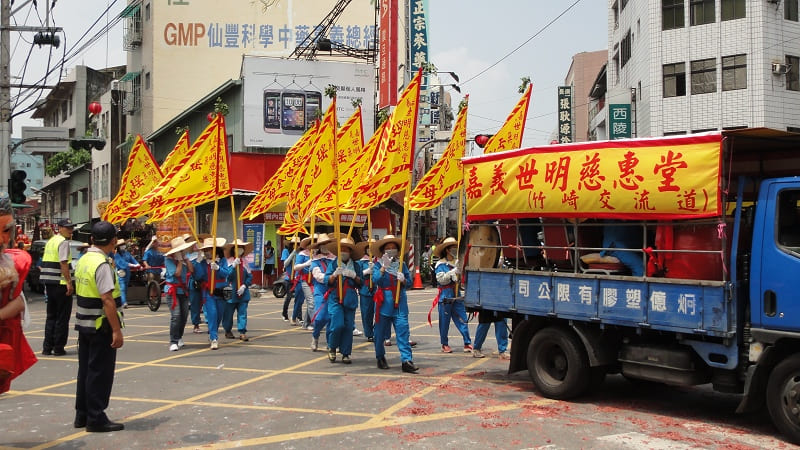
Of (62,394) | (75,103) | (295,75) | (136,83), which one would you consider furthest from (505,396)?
(75,103)

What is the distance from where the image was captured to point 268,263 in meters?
28.4

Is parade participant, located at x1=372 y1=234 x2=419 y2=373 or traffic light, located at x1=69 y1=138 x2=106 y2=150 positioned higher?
traffic light, located at x1=69 y1=138 x2=106 y2=150

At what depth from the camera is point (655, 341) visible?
7.53m

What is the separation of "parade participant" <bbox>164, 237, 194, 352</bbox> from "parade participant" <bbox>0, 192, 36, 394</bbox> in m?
6.27

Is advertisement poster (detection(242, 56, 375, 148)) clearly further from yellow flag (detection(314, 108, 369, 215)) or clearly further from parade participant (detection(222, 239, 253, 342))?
parade participant (detection(222, 239, 253, 342))

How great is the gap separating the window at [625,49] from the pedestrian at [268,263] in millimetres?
17507

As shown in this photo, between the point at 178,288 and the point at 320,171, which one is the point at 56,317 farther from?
the point at 320,171

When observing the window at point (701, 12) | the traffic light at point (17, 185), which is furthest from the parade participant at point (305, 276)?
the window at point (701, 12)

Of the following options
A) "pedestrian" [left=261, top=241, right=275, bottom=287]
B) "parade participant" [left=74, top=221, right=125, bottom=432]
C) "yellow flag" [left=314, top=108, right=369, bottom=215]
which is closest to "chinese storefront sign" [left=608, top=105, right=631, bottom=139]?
"pedestrian" [left=261, top=241, right=275, bottom=287]

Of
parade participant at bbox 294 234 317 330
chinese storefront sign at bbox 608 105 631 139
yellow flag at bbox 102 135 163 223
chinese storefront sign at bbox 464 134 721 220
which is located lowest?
parade participant at bbox 294 234 317 330

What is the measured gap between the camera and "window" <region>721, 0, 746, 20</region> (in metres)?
26.2

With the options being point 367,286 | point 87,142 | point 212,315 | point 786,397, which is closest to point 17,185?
point 87,142

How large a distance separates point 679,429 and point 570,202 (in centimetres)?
254

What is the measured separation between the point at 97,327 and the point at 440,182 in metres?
5.92
